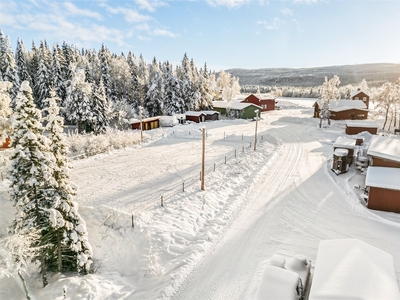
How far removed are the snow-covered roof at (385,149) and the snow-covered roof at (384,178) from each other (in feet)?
3.51

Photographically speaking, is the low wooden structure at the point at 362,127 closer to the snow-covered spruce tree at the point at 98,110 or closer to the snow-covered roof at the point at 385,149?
the snow-covered roof at the point at 385,149

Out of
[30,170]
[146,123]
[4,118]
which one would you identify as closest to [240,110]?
[146,123]

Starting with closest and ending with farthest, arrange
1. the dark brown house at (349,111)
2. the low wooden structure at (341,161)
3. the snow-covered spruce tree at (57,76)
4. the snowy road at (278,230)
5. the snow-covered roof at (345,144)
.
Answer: the snowy road at (278,230) < the low wooden structure at (341,161) < the snow-covered roof at (345,144) < the snow-covered spruce tree at (57,76) < the dark brown house at (349,111)

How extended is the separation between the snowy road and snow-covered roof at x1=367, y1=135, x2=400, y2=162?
404 cm

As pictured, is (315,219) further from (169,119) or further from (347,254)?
(169,119)

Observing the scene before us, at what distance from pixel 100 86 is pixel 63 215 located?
38306 millimetres


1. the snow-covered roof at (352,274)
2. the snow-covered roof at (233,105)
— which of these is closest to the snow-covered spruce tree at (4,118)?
the snow-covered roof at (352,274)

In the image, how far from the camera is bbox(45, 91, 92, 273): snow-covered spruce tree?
37.3 feet

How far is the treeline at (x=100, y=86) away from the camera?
143ft

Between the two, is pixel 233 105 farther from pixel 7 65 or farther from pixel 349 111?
pixel 7 65

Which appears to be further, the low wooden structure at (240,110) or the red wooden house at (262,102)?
the red wooden house at (262,102)

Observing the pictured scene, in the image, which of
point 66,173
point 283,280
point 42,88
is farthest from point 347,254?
point 42,88

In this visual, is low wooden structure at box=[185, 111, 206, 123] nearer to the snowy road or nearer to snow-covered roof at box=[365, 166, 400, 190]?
the snowy road

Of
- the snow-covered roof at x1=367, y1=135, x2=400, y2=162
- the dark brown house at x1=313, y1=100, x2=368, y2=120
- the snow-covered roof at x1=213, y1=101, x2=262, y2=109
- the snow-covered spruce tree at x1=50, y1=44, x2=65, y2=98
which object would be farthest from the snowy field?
the snow-covered spruce tree at x1=50, y1=44, x2=65, y2=98
